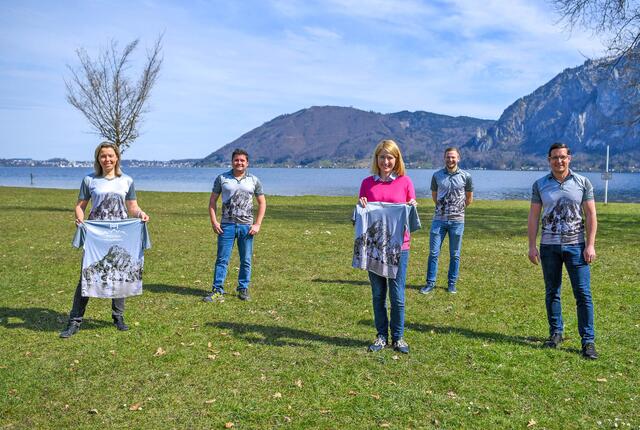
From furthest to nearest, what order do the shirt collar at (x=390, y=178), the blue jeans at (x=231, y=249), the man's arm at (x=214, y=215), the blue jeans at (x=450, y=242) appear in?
the blue jeans at (x=450, y=242) < the blue jeans at (x=231, y=249) < the man's arm at (x=214, y=215) < the shirt collar at (x=390, y=178)

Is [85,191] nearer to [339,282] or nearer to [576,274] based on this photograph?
[339,282]

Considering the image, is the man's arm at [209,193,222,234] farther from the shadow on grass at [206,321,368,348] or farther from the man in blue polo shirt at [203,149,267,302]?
the shadow on grass at [206,321,368,348]

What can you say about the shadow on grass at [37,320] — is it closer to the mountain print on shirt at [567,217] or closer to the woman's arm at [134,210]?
the woman's arm at [134,210]

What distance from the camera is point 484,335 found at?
329 inches

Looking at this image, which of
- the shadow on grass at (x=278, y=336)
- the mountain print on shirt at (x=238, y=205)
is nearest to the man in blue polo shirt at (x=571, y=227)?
the shadow on grass at (x=278, y=336)

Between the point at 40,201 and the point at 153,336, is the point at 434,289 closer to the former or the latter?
the point at 153,336

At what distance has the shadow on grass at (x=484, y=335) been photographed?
7.89 meters

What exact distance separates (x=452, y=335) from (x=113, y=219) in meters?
5.46

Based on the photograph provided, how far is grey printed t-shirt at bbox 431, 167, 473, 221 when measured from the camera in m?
11.0

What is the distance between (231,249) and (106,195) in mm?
2621

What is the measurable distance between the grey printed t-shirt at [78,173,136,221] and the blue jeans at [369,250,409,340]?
3.95 meters

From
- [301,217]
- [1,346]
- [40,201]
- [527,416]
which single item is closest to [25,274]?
[1,346]

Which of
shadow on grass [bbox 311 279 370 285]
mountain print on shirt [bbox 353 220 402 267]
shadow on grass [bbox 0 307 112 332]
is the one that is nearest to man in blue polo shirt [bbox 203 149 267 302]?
shadow on grass [bbox 0 307 112 332]

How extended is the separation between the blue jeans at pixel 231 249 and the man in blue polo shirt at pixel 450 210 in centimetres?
363
